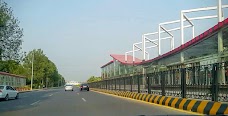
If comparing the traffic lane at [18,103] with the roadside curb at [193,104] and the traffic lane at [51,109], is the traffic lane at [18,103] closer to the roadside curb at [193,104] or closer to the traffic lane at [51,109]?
the traffic lane at [51,109]

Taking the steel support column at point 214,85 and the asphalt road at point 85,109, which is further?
the asphalt road at point 85,109

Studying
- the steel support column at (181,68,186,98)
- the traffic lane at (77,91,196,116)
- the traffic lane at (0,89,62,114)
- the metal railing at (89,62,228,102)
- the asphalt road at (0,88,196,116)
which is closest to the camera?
the metal railing at (89,62,228,102)

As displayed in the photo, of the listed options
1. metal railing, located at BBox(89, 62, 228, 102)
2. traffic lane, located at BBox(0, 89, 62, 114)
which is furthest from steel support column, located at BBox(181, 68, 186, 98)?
traffic lane, located at BBox(0, 89, 62, 114)

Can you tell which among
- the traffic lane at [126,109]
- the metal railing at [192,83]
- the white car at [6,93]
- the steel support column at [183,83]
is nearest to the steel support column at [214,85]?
the metal railing at [192,83]

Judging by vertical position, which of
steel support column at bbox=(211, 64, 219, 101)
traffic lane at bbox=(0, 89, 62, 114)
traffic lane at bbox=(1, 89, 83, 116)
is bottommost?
traffic lane at bbox=(0, 89, 62, 114)

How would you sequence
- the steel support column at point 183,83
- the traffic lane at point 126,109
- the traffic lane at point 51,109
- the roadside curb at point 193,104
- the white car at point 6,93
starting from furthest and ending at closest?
1. the white car at point 6,93
2. the steel support column at point 183,83
3. the traffic lane at point 51,109
4. the traffic lane at point 126,109
5. the roadside curb at point 193,104

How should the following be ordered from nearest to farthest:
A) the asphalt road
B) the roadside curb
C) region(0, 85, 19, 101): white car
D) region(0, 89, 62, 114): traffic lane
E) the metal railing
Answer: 1. the roadside curb
2. the metal railing
3. the asphalt road
4. region(0, 89, 62, 114): traffic lane
5. region(0, 85, 19, 101): white car

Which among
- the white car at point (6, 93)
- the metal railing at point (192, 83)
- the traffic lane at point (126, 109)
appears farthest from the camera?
the white car at point (6, 93)

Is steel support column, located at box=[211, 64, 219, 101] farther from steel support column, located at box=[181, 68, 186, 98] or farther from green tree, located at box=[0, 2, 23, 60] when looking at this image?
green tree, located at box=[0, 2, 23, 60]

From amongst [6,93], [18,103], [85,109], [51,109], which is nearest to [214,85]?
[85,109]

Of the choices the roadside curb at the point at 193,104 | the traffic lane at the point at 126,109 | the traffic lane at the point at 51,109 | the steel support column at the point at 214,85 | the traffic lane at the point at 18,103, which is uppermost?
the steel support column at the point at 214,85

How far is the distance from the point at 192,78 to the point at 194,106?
200cm

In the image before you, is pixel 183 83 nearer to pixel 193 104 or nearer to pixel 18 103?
pixel 193 104

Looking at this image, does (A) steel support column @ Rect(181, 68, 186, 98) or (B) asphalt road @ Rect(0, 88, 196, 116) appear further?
(A) steel support column @ Rect(181, 68, 186, 98)
